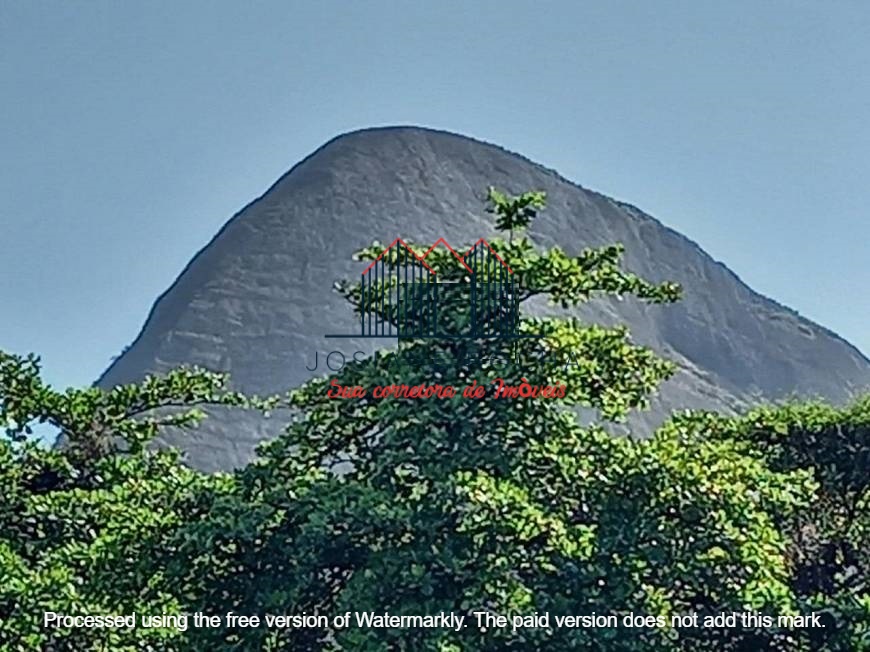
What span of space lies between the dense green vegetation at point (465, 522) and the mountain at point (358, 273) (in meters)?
6.66

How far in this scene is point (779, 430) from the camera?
6.19 metres

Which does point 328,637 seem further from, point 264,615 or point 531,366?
point 531,366

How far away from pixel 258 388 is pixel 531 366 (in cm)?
970

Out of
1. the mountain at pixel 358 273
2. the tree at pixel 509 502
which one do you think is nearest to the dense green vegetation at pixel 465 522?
the tree at pixel 509 502

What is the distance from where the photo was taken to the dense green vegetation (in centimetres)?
411

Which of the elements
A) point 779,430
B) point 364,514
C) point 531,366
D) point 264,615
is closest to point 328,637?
point 264,615

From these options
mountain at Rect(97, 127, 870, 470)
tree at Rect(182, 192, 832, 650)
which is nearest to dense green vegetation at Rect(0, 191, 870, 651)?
tree at Rect(182, 192, 832, 650)

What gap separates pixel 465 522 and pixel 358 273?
1098cm

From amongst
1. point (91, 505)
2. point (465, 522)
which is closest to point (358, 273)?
point (91, 505)

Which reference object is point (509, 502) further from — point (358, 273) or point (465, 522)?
point (358, 273)

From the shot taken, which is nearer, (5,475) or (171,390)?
(5,475)

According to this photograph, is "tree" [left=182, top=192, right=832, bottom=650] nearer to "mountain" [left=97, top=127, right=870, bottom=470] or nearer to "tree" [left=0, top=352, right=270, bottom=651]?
"tree" [left=0, top=352, right=270, bottom=651]

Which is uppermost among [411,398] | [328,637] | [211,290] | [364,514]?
[211,290]

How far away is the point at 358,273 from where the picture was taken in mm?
14852
